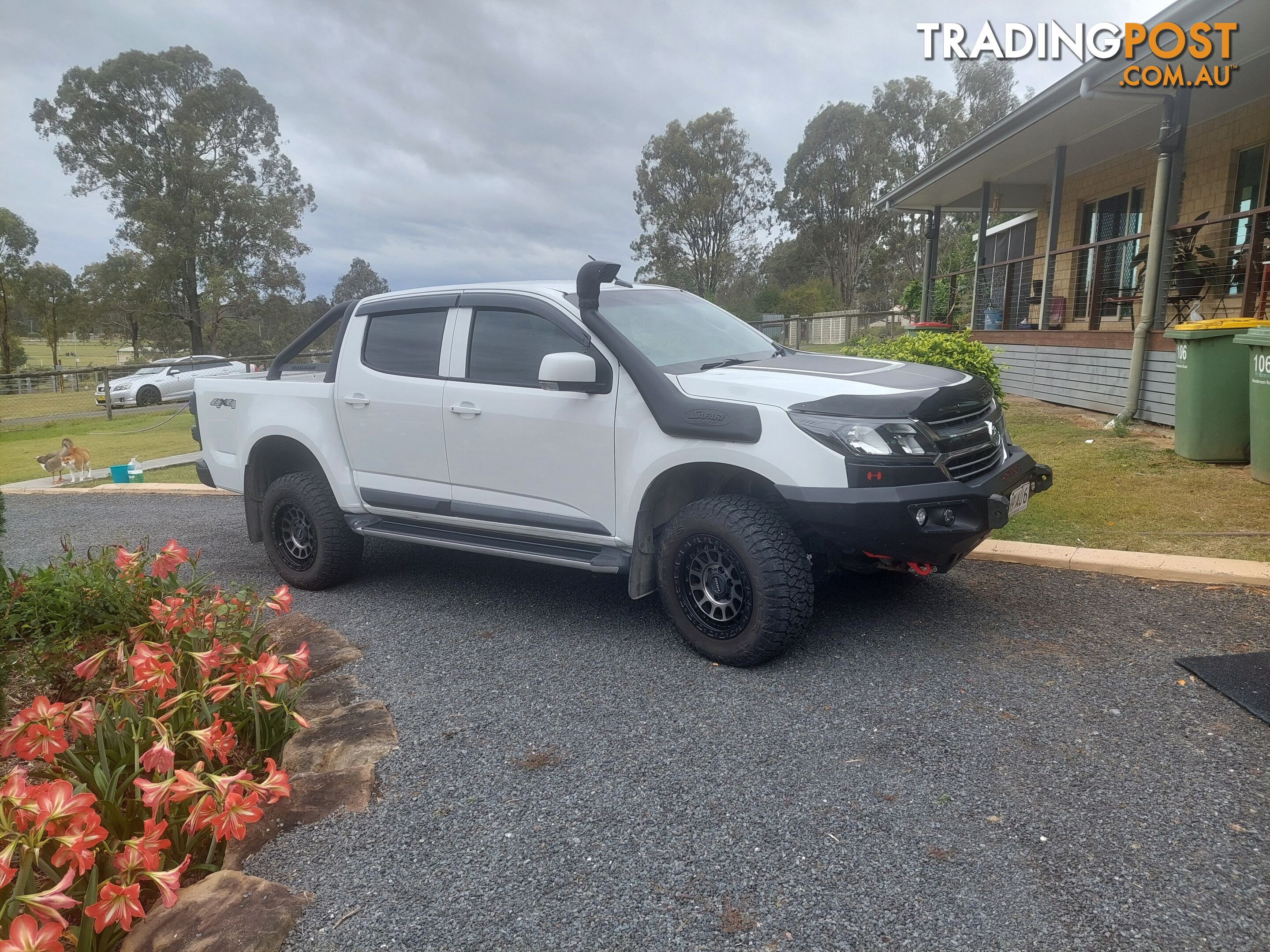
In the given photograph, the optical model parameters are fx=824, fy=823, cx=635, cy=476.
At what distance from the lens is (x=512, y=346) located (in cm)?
434

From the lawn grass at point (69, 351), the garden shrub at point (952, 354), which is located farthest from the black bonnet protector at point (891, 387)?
the lawn grass at point (69, 351)

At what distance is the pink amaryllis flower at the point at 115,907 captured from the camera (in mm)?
1979

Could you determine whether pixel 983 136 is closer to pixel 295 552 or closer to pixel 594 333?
pixel 594 333

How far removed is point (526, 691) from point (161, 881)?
172 cm

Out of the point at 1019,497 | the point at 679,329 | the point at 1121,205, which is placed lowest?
the point at 1019,497

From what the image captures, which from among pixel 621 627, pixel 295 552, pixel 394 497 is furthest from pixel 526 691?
pixel 295 552

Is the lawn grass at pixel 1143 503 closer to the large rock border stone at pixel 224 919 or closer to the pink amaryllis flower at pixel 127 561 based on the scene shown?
the large rock border stone at pixel 224 919

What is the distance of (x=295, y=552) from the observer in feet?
17.2

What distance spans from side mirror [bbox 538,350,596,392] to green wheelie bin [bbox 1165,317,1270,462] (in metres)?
5.76

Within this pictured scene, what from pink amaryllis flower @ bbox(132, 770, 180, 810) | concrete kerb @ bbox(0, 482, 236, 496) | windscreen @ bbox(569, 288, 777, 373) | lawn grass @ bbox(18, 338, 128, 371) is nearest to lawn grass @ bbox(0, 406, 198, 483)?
concrete kerb @ bbox(0, 482, 236, 496)

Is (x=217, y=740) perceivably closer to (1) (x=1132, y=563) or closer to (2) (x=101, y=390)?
(1) (x=1132, y=563)

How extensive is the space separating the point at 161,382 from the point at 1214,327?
22668mm

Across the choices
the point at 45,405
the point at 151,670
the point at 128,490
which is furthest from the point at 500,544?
the point at 45,405

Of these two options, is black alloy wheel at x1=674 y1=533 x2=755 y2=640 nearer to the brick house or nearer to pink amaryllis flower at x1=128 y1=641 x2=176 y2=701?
pink amaryllis flower at x1=128 y1=641 x2=176 y2=701
